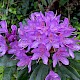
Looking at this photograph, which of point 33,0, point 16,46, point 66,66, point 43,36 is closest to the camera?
point 43,36

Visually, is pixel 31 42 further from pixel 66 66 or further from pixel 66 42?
pixel 66 66

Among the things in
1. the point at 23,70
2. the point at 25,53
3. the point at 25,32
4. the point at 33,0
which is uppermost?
the point at 33,0

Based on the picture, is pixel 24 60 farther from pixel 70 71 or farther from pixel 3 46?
pixel 70 71

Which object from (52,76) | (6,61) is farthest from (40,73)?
(6,61)

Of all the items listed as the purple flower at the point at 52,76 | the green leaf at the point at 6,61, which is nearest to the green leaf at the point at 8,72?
the green leaf at the point at 6,61

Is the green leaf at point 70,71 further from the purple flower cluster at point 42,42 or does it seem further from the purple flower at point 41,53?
the purple flower at point 41,53

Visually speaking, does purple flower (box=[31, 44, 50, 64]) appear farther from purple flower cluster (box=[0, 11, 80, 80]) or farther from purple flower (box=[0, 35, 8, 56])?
purple flower (box=[0, 35, 8, 56])


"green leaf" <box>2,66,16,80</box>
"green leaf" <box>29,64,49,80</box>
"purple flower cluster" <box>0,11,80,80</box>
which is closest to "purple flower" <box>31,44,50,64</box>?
"purple flower cluster" <box>0,11,80,80</box>

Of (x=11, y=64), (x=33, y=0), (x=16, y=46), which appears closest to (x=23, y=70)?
(x=11, y=64)
